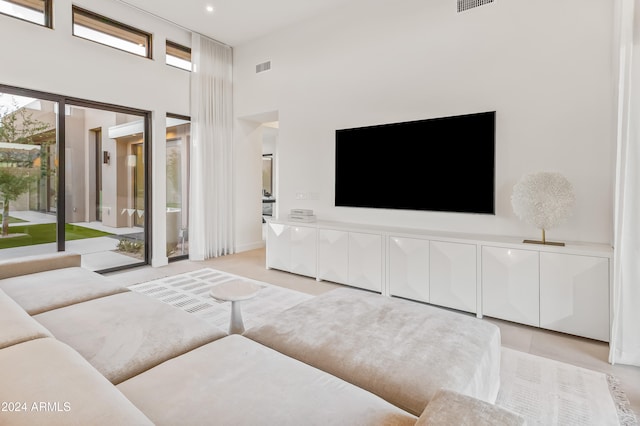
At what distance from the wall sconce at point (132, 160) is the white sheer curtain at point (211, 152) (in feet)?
2.58

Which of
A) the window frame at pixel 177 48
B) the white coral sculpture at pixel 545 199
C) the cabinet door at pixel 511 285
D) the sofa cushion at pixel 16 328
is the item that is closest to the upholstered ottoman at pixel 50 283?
the sofa cushion at pixel 16 328

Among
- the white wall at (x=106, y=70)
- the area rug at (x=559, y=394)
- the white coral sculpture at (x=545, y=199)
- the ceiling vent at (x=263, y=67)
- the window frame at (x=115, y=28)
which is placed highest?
the window frame at (x=115, y=28)

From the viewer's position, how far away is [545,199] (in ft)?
8.83

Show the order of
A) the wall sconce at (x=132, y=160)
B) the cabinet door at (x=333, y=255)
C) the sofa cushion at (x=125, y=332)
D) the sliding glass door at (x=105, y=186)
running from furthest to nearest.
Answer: the wall sconce at (x=132, y=160) < the sliding glass door at (x=105, y=186) < the cabinet door at (x=333, y=255) < the sofa cushion at (x=125, y=332)

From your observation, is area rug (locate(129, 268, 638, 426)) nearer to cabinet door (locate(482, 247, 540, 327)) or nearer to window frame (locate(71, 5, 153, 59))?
cabinet door (locate(482, 247, 540, 327))

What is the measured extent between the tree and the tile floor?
4.57ft

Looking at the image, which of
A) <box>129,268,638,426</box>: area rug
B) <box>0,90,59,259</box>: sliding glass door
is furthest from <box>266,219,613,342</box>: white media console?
<box>0,90,59,259</box>: sliding glass door

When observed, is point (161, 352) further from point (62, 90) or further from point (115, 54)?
point (115, 54)

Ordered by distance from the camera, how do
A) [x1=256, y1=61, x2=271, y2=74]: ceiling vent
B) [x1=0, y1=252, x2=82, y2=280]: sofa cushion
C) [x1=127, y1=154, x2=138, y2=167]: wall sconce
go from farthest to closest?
[x1=256, y1=61, x2=271, y2=74]: ceiling vent < [x1=127, y1=154, x2=138, y2=167]: wall sconce < [x1=0, y1=252, x2=82, y2=280]: sofa cushion

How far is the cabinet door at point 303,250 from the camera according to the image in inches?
164

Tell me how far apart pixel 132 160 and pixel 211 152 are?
1.12 m

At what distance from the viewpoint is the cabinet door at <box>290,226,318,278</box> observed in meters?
4.16

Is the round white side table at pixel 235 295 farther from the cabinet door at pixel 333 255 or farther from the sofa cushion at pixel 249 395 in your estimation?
the cabinet door at pixel 333 255

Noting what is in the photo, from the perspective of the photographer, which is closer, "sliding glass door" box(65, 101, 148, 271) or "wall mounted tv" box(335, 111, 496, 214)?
"wall mounted tv" box(335, 111, 496, 214)
